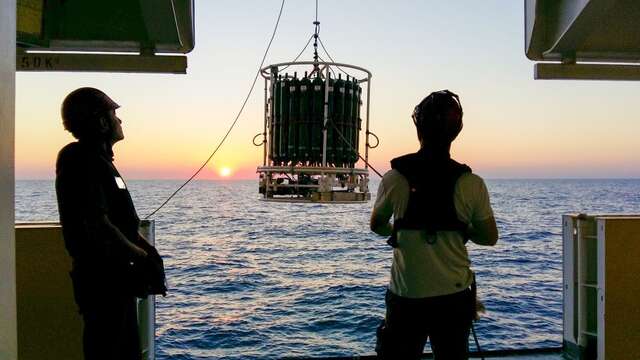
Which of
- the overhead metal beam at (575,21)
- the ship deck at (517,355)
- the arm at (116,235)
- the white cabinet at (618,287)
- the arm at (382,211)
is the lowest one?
the ship deck at (517,355)

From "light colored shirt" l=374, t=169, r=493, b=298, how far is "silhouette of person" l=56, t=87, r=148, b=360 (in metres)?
1.24

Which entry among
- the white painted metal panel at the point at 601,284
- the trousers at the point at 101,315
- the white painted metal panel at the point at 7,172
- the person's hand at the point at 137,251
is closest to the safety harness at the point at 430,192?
the person's hand at the point at 137,251

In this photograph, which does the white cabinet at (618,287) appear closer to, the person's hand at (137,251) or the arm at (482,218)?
the arm at (482,218)

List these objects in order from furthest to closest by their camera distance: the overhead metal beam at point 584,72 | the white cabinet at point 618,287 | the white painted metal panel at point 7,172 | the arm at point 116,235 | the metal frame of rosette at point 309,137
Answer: the metal frame of rosette at point 309,137 → the overhead metal beam at point 584,72 → the white cabinet at point 618,287 → the arm at point 116,235 → the white painted metal panel at point 7,172

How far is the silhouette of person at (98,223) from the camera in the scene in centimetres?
262

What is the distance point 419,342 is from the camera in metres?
2.75

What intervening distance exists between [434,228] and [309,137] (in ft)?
15.5

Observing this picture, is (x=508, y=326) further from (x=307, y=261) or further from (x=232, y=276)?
(x=307, y=261)

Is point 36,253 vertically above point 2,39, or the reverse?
point 2,39

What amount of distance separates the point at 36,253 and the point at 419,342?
8.64ft

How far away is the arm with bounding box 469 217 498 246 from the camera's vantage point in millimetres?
2754

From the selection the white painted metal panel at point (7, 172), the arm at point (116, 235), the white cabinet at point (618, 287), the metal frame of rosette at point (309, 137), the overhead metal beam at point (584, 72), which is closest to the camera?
the white painted metal panel at point (7, 172)

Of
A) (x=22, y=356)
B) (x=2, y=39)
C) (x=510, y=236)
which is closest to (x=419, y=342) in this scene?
(x=2, y=39)

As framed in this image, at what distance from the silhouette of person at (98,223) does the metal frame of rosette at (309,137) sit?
429 centimetres
